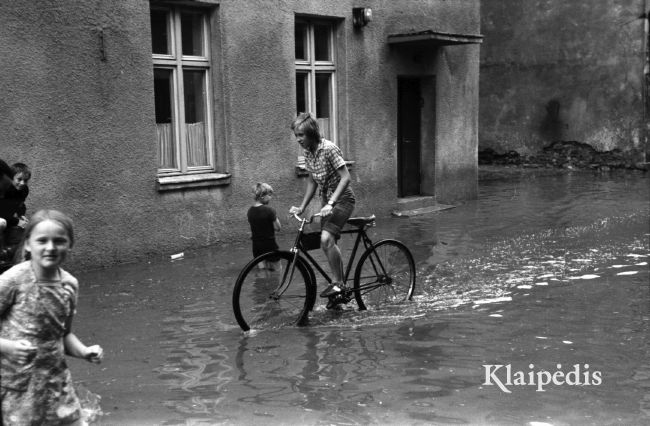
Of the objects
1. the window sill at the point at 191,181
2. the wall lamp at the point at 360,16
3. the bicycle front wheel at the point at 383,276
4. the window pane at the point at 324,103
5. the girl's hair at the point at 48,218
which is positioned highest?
the wall lamp at the point at 360,16

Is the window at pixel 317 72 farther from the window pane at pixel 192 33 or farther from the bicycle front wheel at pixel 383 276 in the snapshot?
the bicycle front wheel at pixel 383 276

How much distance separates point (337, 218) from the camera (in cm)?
711

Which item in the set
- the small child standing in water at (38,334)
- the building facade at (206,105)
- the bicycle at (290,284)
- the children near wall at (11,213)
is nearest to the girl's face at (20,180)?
the children near wall at (11,213)

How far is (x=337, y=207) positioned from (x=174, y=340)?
179 cm

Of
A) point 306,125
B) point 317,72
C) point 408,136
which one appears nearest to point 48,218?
point 306,125

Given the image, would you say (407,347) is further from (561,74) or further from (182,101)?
(561,74)

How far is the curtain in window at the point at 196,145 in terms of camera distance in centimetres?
1110

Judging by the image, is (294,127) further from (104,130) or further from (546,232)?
(546,232)

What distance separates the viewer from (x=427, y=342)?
6.26 meters

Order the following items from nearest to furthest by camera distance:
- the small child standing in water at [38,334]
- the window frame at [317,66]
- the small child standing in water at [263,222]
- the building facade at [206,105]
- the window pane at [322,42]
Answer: the small child standing in water at [38,334]
the small child standing in water at [263,222]
the building facade at [206,105]
the window frame at [317,66]
the window pane at [322,42]

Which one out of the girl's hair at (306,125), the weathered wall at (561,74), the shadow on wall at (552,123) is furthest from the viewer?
the shadow on wall at (552,123)

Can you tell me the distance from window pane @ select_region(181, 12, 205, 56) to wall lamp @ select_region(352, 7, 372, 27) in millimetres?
3160

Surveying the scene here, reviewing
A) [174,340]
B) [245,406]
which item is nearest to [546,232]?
[174,340]

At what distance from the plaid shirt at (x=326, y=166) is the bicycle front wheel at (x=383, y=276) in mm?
637
